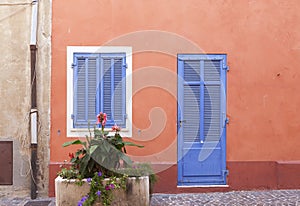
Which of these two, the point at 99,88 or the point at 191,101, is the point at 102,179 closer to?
the point at 99,88

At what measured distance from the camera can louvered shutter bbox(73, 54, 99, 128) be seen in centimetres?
663

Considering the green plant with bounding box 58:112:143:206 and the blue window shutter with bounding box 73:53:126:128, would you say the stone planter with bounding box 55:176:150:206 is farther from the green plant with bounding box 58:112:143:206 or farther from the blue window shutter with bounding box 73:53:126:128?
the blue window shutter with bounding box 73:53:126:128

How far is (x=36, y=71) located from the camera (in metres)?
6.66

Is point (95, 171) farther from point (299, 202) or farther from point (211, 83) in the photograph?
point (299, 202)

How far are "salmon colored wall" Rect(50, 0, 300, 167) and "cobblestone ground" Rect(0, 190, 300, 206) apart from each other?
0.62 m

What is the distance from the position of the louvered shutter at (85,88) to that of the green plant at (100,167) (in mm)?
1541

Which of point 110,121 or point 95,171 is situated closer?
point 95,171

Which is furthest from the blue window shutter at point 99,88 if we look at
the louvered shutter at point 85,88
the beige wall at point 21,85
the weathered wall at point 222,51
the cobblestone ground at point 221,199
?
the cobblestone ground at point 221,199

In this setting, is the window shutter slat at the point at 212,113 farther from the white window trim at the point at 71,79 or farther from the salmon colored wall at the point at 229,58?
the white window trim at the point at 71,79

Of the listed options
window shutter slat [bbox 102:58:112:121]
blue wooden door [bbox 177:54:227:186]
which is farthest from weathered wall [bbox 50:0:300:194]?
window shutter slat [bbox 102:58:112:121]

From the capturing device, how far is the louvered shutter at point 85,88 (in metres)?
6.63

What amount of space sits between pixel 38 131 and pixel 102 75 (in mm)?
1481

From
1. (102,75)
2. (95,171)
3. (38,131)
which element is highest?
(102,75)

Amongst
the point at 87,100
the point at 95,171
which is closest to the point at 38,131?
the point at 87,100
